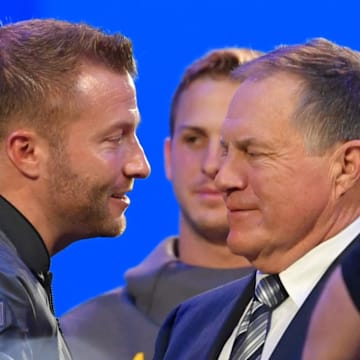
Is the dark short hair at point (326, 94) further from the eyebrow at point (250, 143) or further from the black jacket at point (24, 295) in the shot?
the black jacket at point (24, 295)

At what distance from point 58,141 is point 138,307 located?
106 cm

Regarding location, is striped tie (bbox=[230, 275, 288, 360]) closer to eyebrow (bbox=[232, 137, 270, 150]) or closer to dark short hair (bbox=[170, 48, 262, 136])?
eyebrow (bbox=[232, 137, 270, 150])

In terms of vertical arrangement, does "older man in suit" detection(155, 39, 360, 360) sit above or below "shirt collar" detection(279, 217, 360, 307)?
above

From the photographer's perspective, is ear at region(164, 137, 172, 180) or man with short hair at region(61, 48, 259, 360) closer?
man with short hair at region(61, 48, 259, 360)

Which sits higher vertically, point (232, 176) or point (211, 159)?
point (211, 159)

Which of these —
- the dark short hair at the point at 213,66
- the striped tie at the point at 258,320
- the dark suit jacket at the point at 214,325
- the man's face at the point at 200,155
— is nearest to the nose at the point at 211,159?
the man's face at the point at 200,155

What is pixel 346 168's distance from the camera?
212cm

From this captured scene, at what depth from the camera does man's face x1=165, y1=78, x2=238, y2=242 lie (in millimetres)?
3076

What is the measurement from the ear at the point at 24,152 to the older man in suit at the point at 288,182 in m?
0.37

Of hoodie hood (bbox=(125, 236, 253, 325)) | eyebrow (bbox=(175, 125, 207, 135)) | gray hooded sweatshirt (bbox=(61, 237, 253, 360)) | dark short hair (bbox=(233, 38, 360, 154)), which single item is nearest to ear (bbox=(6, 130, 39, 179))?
dark short hair (bbox=(233, 38, 360, 154))

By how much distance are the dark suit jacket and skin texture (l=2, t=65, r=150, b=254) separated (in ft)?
0.87

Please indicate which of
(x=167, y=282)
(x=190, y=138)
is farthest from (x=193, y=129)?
(x=167, y=282)

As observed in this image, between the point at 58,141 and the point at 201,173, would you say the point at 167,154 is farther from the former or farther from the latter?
the point at 58,141

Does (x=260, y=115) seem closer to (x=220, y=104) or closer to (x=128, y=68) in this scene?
→ (x=128, y=68)
